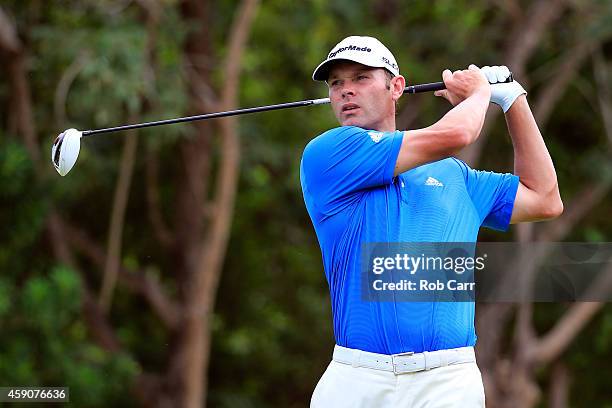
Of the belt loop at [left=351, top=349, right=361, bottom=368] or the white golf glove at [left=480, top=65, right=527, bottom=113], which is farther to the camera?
the white golf glove at [left=480, top=65, right=527, bottom=113]

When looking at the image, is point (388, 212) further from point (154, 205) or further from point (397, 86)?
point (154, 205)

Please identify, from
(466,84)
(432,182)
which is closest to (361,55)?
(466,84)

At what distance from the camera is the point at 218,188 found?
1184cm

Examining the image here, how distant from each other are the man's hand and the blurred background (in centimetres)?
631

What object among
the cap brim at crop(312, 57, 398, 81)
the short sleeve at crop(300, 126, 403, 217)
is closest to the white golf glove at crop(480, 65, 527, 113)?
the cap brim at crop(312, 57, 398, 81)

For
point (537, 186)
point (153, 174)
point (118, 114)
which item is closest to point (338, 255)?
point (537, 186)

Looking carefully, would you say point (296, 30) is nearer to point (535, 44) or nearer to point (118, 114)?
point (535, 44)

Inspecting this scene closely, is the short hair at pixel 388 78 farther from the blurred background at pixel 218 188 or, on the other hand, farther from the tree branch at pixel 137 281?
the tree branch at pixel 137 281

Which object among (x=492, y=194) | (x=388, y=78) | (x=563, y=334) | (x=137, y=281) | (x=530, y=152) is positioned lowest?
(x=563, y=334)

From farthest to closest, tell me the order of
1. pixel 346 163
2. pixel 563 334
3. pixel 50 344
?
pixel 563 334, pixel 50 344, pixel 346 163

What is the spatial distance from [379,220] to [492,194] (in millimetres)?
509

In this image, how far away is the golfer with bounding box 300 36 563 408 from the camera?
11.8 ft

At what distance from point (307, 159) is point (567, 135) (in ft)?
39.3

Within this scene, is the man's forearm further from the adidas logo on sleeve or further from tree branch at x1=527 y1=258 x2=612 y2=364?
tree branch at x1=527 y1=258 x2=612 y2=364
